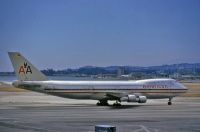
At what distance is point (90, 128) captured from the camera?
1173 inches

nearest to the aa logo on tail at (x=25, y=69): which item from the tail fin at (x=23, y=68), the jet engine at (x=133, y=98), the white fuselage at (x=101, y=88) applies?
the tail fin at (x=23, y=68)

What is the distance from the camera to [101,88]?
57719 mm

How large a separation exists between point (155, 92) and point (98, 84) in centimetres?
769

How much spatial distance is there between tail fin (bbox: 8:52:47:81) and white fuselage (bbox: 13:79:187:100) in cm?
97

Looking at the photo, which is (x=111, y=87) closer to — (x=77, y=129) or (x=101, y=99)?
(x=101, y=99)

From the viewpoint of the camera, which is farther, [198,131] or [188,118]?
[188,118]

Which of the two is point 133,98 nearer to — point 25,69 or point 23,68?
point 25,69

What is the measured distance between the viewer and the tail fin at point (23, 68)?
182 ft

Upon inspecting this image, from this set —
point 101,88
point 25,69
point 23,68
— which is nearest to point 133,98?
point 101,88

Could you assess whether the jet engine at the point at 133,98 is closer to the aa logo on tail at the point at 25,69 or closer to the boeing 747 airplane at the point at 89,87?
the boeing 747 airplane at the point at 89,87

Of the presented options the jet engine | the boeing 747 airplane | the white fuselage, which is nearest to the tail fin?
the boeing 747 airplane

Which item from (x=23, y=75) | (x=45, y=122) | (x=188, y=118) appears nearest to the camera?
(x=45, y=122)

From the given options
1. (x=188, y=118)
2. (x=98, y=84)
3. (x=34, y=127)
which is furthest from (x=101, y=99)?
(x=34, y=127)

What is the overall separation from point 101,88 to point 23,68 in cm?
1010
